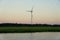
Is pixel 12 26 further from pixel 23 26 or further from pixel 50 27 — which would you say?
pixel 50 27

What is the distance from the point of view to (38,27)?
34.7 metres

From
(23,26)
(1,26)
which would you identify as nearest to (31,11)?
(1,26)

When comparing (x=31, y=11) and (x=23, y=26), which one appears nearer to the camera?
(x=31, y=11)

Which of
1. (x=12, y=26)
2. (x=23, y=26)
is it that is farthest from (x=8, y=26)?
(x=23, y=26)

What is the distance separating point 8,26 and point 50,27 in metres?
7.51

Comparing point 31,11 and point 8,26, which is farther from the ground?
point 31,11

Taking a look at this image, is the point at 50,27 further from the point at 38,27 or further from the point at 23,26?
the point at 23,26

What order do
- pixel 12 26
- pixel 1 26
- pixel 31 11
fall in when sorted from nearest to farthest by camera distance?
pixel 31 11 → pixel 1 26 → pixel 12 26

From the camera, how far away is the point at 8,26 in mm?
33219

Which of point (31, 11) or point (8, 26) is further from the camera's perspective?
point (8, 26)

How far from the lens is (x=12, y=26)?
3453 centimetres

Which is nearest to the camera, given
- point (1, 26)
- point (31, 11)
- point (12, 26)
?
point (31, 11)

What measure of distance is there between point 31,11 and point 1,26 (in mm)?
9615

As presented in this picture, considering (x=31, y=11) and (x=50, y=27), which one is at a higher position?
(x=31, y=11)
